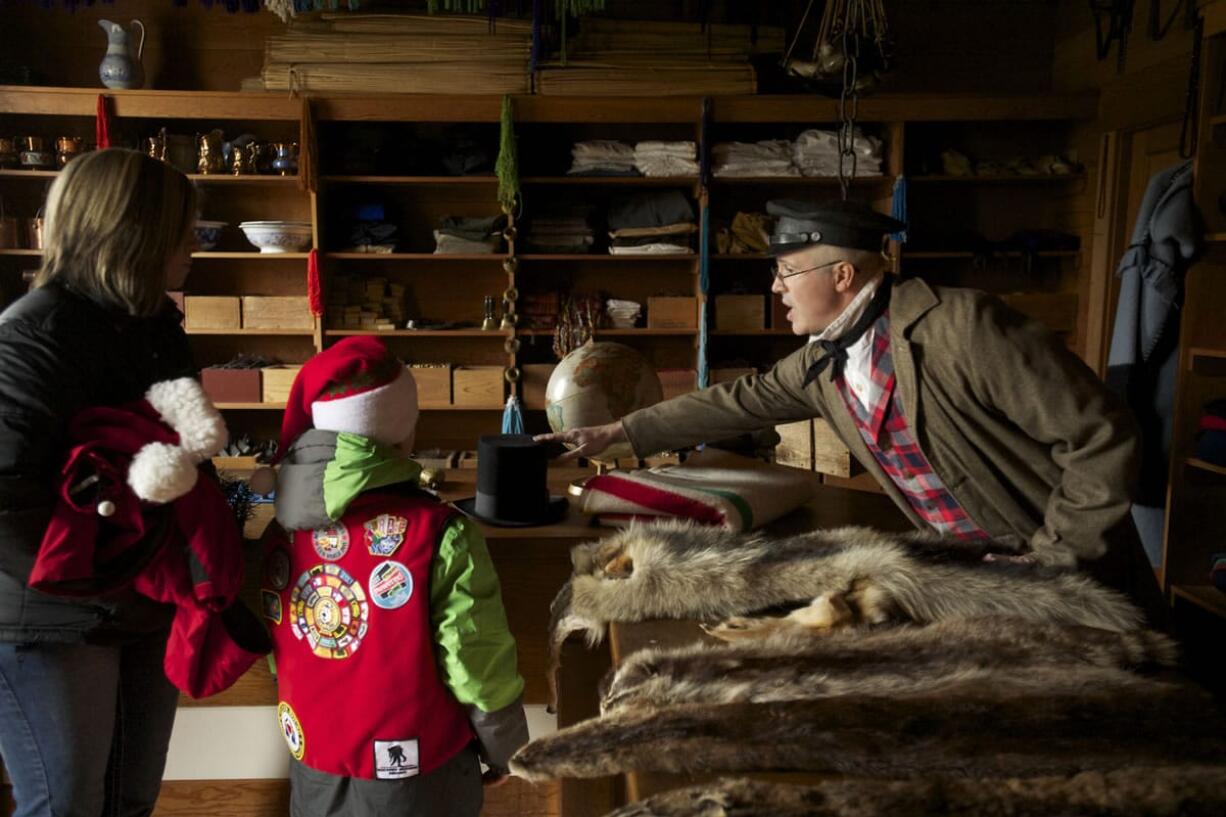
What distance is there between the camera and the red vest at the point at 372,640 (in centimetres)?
127

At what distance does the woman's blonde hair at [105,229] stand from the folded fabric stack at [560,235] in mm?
3492

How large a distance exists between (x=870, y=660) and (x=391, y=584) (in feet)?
2.08

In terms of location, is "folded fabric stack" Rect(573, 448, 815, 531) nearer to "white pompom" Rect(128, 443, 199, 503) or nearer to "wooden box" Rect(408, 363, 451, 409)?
"white pompom" Rect(128, 443, 199, 503)

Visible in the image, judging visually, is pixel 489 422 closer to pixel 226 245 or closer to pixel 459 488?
pixel 226 245

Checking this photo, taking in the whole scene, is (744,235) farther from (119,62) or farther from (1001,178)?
(119,62)

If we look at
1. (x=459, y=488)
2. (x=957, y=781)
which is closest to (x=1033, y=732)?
(x=957, y=781)

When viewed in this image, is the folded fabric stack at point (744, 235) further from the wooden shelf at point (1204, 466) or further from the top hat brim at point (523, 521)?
the top hat brim at point (523, 521)

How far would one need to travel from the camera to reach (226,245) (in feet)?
16.2

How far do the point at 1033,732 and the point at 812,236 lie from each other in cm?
116

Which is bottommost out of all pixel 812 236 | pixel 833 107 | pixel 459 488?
pixel 459 488

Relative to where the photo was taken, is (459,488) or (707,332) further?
(707,332)

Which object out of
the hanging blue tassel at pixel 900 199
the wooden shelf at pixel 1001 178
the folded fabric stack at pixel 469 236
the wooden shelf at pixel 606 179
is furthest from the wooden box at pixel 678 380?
the wooden shelf at pixel 1001 178

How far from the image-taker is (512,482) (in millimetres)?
1857

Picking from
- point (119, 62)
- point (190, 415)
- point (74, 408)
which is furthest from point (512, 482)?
point (119, 62)
